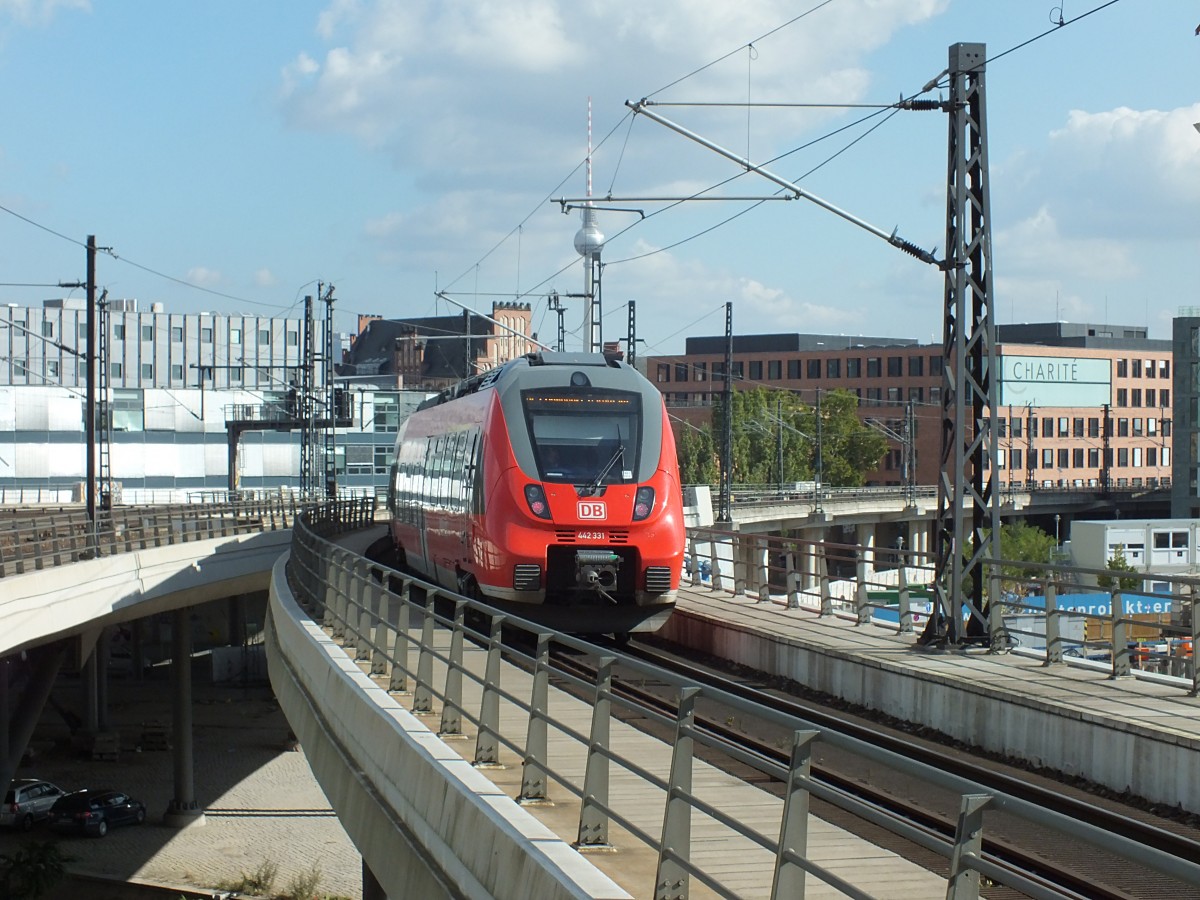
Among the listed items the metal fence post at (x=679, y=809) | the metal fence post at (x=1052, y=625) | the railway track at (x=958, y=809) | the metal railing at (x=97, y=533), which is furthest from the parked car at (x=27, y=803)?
the metal fence post at (x=679, y=809)

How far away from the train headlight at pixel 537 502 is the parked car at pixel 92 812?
2723 cm

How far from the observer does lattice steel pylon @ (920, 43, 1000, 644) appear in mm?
16453

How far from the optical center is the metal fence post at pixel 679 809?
6426 mm

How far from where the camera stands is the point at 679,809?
21.1 feet

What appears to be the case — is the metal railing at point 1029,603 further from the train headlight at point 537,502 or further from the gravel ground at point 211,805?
the gravel ground at point 211,805

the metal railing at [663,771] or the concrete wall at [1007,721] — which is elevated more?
the metal railing at [663,771]

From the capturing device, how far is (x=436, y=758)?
961 cm

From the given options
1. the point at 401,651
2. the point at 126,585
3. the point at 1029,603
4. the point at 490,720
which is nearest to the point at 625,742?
the point at 490,720

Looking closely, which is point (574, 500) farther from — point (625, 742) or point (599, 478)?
point (625, 742)

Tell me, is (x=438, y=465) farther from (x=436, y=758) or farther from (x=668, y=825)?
(x=668, y=825)

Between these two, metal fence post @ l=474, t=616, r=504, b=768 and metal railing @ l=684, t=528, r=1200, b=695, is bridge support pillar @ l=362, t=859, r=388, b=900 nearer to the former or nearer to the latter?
metal fence post @ l=474, t=616, r=504, b=768

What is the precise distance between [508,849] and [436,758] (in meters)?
2.15

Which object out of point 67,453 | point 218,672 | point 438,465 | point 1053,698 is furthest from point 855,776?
point 67,453

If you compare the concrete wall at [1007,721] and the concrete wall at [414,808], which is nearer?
the concrete wall at [414,808]
